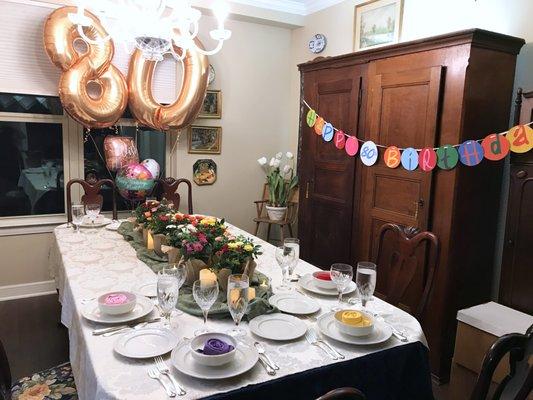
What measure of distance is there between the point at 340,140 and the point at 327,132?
164mm

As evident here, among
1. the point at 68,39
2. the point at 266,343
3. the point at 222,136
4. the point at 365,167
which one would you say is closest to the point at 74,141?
the point at 68,39

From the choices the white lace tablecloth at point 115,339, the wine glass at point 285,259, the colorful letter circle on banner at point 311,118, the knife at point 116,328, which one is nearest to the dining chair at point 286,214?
the colorful letter circle on banner at point 311,118

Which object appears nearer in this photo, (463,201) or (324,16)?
(463,201)

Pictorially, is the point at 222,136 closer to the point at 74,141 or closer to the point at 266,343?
the point at 74,141

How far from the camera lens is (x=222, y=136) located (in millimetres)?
4250

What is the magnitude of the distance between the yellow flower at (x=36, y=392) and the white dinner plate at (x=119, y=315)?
346mm

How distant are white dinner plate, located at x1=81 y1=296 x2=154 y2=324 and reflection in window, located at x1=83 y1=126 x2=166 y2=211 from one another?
2506mm

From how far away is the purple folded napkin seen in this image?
1137 millimetres

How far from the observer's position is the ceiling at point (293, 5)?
4.01 metres

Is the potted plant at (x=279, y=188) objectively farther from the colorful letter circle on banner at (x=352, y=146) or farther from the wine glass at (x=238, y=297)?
the wine glass at (x=238, y=297)

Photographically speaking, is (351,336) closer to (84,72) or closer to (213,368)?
(213,368)

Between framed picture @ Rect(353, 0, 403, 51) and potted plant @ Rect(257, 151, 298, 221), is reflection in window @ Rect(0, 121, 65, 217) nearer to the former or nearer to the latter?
potted plant @ Rect(257, 151, 298, 221)

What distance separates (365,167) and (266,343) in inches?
71.0

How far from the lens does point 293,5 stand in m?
4.18
